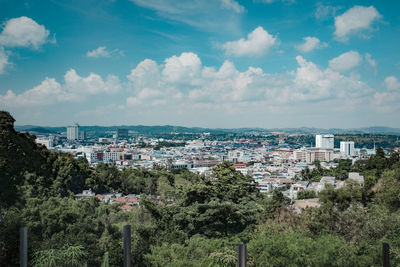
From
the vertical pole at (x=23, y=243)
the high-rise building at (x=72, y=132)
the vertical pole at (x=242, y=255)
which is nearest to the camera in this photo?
the vertical pole at (x=242, y=255)

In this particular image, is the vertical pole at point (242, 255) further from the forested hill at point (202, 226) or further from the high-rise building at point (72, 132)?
the high-rise building at point (72, 132)

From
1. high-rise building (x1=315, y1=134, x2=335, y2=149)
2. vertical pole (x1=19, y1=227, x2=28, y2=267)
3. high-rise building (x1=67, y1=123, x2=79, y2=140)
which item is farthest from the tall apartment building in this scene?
high-rise building (x1=67, y1=123, x2=79, y2=140)

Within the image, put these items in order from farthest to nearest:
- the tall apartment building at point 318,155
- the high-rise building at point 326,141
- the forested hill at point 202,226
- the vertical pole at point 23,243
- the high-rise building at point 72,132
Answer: the high-rise building at point 72,132 < the high-rise building at point 326,141 < the tall apartment building at point 318,155 < the forested hill at point 202,226 < the vertical pole at point 23,243

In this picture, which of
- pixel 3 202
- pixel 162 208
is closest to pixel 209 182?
pixel 162 208

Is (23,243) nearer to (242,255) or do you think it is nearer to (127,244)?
(127,244)

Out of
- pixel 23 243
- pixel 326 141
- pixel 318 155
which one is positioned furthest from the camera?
pixel 326 141

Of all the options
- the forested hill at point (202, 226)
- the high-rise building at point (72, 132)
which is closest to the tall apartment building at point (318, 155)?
the forested hill at point (202, 226)

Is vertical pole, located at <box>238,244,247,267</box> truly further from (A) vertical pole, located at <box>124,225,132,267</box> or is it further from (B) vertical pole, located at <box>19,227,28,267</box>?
(B) vertical pole, located at <box>19,227,28,267</box>

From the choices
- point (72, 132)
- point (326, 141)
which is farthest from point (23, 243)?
point (72, 132)

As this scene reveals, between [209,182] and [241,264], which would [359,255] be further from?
[209,182]
